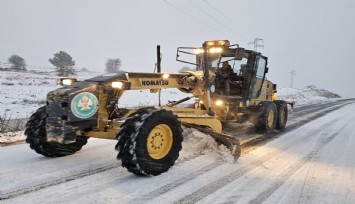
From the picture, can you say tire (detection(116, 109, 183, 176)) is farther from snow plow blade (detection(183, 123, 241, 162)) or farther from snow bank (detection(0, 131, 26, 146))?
snow bank (detection(0, 131, 26, 146))

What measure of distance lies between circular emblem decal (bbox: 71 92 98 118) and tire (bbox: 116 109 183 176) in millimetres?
684

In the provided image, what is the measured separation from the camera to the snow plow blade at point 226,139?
609cm

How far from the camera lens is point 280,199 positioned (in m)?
4.20

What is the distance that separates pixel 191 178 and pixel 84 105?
6.33ft

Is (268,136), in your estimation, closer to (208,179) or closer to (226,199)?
(208,179)

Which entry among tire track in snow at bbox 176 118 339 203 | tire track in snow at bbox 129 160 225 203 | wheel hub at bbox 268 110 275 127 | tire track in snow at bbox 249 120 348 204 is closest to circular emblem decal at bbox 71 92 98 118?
tire track in snow at bbox 129 160 225 203

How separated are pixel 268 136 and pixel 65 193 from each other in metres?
6.15

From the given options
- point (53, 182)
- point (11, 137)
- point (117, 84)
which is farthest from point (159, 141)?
point (11, 137)

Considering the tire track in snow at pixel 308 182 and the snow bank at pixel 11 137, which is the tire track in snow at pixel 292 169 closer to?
the tire track in snow at pixel 308 182

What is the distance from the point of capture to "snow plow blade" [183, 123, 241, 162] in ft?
20.0

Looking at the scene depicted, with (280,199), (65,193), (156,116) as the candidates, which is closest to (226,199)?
(280,199)

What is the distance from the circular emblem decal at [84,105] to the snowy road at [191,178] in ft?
2.80

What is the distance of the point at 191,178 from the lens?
4.94m

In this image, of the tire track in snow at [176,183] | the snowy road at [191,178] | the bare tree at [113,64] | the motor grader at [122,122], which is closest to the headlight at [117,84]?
the motor grader at [122,122]
